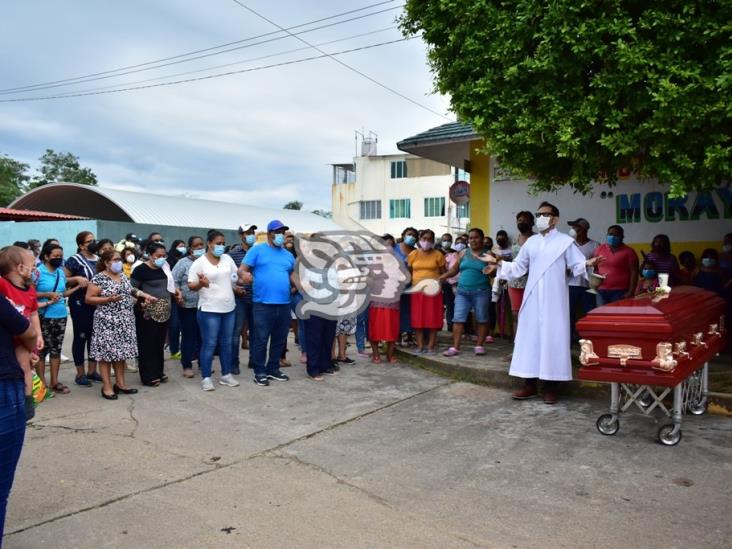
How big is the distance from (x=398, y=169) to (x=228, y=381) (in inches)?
1439

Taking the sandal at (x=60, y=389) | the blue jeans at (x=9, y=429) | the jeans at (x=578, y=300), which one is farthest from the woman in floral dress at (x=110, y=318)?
the jeans at (x=578, y=300)

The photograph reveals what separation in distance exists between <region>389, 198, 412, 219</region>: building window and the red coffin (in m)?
37.4

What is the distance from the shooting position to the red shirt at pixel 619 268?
7.83m

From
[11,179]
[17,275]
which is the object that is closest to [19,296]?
[17,275]

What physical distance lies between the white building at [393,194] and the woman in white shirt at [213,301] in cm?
3368

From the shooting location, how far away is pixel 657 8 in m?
4.95

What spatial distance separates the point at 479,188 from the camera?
11.0 metres

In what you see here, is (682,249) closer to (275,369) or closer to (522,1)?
(522,1)

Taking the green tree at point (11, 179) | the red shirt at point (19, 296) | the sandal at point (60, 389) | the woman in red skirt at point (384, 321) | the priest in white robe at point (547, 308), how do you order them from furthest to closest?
the green tree at point (11, 179) → the woman in red skirt at point (384, 321) → the sandal at point (60, 389) → the priest in white robe at point (547, 308) → the red shirt at point (19, 296)

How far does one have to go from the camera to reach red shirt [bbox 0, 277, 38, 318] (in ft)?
11.3

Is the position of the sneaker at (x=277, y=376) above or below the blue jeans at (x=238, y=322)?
below

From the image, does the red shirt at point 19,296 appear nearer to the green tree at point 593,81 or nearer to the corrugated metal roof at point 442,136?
the green tree at point 593,81

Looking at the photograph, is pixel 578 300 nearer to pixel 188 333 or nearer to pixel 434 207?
pixel 188 333

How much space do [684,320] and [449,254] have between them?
20.6ft
